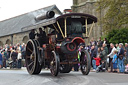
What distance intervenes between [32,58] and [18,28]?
40.8 meters

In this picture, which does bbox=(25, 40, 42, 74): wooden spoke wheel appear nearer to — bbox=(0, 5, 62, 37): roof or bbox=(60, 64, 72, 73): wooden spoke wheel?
bbox=(60, 64, 72, 73): wooden spoke wheel

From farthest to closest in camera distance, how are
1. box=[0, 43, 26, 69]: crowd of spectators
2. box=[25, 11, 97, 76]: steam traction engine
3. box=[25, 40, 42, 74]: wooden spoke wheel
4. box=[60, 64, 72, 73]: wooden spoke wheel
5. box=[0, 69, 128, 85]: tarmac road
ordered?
box=[0, 43, 26, 69]: crowd of spectators → box=[60, 64, 72, 73]: wooden spoke wheel → box=[25, 40, 42, 74]: wooden spoke wheel → box=[25, 11, 97, 76]: steam traction engine → box=[0, 69, 128, 85]: tarmac road

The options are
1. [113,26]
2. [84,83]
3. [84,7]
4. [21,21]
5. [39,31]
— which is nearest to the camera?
[84,83]

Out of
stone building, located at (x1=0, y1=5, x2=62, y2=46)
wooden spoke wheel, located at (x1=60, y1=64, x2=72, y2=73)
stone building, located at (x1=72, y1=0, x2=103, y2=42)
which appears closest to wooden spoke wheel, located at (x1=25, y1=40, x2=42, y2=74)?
wooden spoke wheel, located at (x1=60, y1=64, x2=72, y2=73)

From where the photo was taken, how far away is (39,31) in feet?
43.3

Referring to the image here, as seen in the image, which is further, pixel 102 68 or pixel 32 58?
pixel 102 68

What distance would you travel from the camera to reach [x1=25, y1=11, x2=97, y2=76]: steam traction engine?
11.7m

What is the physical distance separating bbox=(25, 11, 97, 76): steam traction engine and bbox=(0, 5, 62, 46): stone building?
34.6 m

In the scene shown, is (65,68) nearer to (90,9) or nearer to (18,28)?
(90,9)

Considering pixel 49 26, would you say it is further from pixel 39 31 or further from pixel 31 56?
pixel 31 56

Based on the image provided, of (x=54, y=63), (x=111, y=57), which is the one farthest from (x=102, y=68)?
(x=54, y=63)

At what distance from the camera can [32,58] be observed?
12.9 metres

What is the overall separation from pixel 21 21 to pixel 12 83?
156ft

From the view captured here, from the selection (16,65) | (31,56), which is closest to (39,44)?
(31,56)
